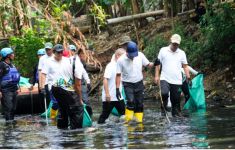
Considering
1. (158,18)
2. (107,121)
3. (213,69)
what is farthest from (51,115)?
(158,18)

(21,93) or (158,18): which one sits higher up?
(158,18)

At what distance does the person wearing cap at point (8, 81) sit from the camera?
16047 millimetres

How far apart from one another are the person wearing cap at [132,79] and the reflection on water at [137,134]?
337mm

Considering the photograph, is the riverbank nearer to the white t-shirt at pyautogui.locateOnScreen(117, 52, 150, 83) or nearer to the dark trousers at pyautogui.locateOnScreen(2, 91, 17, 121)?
the white t-shirt at pyautogui.locateOnScreen(117, 52, 150, 83)

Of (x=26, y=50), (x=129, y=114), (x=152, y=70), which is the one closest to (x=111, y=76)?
(x=129, y=114)

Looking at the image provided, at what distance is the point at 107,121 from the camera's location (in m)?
15.3

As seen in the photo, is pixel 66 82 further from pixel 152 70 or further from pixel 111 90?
pixel 152 70

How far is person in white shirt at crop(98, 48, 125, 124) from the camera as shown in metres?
14.1

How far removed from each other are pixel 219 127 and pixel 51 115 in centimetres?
548

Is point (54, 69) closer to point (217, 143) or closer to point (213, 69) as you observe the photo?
point (217, 143)

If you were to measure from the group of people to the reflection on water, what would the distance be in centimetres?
36

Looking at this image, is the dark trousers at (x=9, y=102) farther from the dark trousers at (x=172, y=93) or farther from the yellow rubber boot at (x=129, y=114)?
the dark trousers at (x=172, y=93)

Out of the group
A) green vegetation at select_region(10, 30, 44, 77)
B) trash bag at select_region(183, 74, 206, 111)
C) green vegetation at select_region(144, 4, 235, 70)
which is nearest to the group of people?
trash bag at select_region(183, 74, 206, 111)

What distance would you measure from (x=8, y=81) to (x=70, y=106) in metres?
4.00
